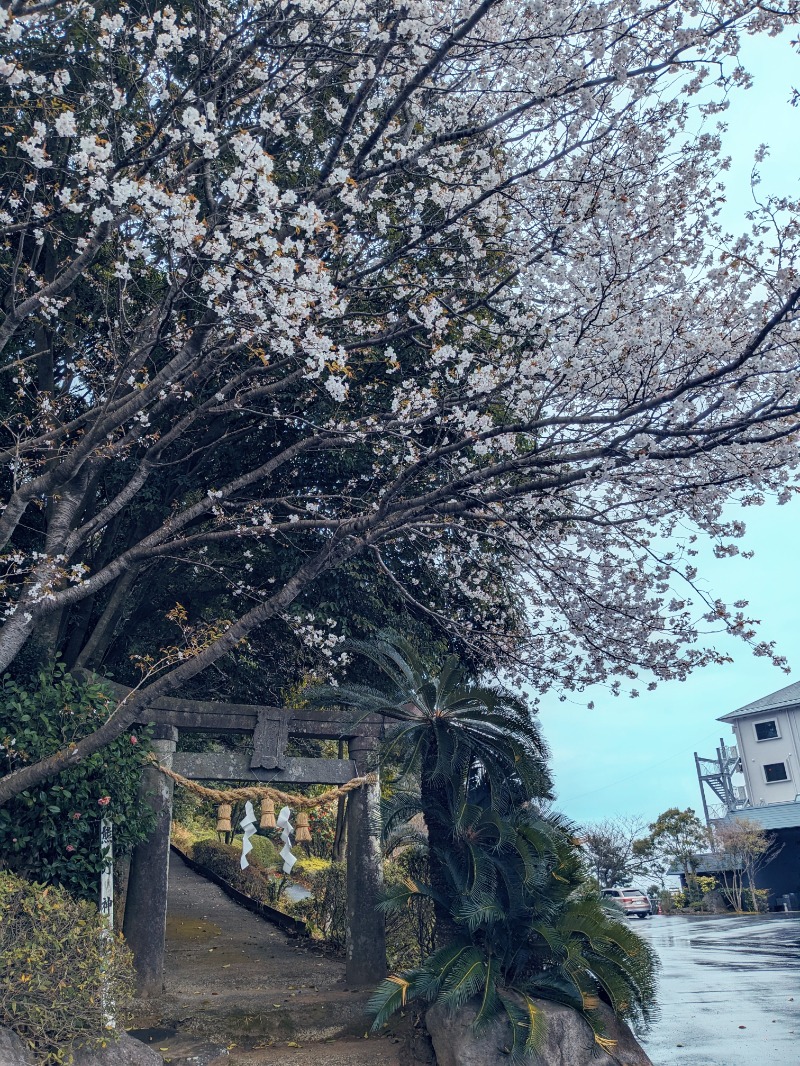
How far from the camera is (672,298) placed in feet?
28.4

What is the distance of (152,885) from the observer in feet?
33.4

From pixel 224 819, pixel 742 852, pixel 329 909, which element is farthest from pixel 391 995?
pixel 742 852

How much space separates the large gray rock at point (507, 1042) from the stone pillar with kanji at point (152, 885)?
3592 millimetres

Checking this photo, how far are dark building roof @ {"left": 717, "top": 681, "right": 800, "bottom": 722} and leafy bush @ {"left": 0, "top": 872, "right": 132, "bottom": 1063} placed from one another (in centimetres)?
3355

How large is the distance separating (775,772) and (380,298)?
3326cm

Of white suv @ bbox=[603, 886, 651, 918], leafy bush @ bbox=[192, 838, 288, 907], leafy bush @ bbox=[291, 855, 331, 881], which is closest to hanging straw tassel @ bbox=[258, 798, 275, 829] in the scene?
leafy bush @ bbox=[291, 855, 331, 881]

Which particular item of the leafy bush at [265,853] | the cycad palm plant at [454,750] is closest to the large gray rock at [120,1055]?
the cycad palm plant at [454,750]

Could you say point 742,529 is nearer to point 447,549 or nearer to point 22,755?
point 447,549

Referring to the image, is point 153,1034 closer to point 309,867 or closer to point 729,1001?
point 729,1001

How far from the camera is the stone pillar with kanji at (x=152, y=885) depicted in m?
9.96

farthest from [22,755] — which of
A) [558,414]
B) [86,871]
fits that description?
[558,414]

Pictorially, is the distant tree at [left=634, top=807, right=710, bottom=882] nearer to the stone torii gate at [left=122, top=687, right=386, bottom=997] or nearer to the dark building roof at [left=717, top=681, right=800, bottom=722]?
the dark building roof at [left=717, top=681, right=800, bottom=722]

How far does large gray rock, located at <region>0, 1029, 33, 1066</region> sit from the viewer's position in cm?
605

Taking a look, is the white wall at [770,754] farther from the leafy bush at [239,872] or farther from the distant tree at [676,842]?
the leafy bush at [239,872]
